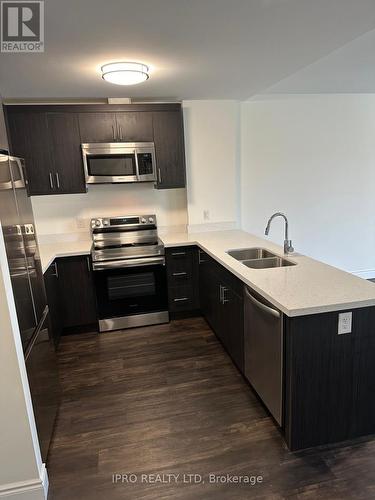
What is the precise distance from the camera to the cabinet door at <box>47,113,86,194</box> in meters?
3.23

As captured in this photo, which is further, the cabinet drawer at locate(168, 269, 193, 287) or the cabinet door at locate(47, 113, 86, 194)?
the cabinet drawer at locate(168, 269, 193, 287)

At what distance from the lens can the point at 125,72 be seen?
232 cm

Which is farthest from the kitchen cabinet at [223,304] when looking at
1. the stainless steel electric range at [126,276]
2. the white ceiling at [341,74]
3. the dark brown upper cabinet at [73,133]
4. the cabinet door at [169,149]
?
the white ceiling at [341,74]

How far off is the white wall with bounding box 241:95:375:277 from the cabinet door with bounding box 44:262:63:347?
7.68 ft

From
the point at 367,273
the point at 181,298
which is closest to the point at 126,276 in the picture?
the point at 181,298

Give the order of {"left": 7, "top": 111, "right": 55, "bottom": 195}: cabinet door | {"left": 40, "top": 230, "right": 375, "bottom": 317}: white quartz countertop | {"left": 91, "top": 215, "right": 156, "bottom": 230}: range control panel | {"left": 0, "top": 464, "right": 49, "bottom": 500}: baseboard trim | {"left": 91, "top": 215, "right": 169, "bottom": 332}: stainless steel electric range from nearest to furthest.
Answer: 1. {"left": 0, "top": 464, "right": 49, "bottom": 500}: baseboard trim
2. {"left": 40, "top": 230, "right": 375, "bottom": 317}: white quartz countertop
3. {"left": 7, "top": 111, "right": 55, "bottom": 195}: cabinet door
4. {"left": 91, "top": 215, "right": 169, "bottom": 332}: stainless steel electric range
5. {"left": 91, "top": 215, "right": 156, "bottom": 230}: range control panel

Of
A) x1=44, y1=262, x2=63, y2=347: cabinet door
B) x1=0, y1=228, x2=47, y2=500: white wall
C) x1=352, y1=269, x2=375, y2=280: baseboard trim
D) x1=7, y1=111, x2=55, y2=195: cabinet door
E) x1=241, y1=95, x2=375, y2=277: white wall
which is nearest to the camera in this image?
x1=0, y1=228, x2=47, y2=500: white wall

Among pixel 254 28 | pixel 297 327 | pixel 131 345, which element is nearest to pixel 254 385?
pixel 297 327

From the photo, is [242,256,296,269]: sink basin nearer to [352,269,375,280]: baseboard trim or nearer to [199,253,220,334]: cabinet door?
[199,253,220,334]: cabinet door

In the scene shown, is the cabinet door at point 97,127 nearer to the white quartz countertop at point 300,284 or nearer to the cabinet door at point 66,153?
the cabinet door at point 66,153

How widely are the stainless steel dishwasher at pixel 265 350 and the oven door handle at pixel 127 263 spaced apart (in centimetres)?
134

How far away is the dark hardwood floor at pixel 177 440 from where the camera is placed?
1.67 metres

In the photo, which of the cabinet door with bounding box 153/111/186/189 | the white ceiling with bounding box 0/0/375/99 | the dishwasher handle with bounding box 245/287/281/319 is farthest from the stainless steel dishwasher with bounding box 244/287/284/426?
the cabinet door with bounding box 153/111/186/189

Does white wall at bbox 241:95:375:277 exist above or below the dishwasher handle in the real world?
above
